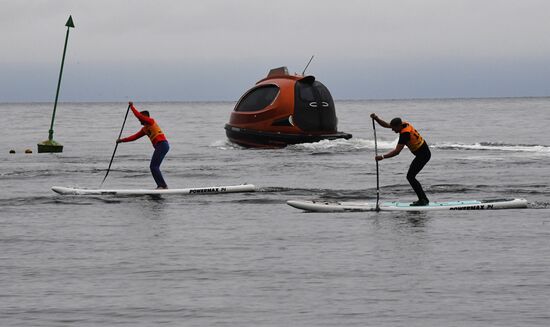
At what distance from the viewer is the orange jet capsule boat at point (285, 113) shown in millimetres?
36031

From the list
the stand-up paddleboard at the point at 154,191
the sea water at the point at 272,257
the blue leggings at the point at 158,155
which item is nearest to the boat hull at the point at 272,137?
the sea water at the point at 272,257

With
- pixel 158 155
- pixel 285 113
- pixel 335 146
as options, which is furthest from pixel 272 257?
pixel 335 146

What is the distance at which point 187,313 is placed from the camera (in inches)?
412

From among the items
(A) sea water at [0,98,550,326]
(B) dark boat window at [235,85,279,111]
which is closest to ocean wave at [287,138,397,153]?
(B) dark boat window at [235,85,279,111]

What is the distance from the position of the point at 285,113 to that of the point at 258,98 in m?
1.30

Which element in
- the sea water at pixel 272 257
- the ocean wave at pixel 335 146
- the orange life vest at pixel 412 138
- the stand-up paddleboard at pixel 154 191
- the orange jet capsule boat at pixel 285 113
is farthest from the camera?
the ocean wave at pixel 335 146

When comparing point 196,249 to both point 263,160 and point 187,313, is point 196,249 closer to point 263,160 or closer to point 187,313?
point 187,313

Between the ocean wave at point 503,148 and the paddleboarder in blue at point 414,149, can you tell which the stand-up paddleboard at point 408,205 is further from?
the ocean wave at point 503,148

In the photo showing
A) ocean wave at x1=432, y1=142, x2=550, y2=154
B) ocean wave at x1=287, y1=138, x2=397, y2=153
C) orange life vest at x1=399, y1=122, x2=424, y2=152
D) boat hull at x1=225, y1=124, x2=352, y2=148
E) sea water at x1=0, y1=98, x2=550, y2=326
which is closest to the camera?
sea water at x1=0, y1=98, x2=550, y2=326

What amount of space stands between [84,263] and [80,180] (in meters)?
13.5

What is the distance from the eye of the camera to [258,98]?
1447 inches

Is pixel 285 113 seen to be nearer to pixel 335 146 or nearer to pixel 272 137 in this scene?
pixel 272 137

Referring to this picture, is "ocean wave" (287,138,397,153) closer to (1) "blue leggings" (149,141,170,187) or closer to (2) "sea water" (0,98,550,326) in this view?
(2) "sea water" (0,98,550,326)

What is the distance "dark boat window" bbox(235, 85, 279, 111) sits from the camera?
119 ft
